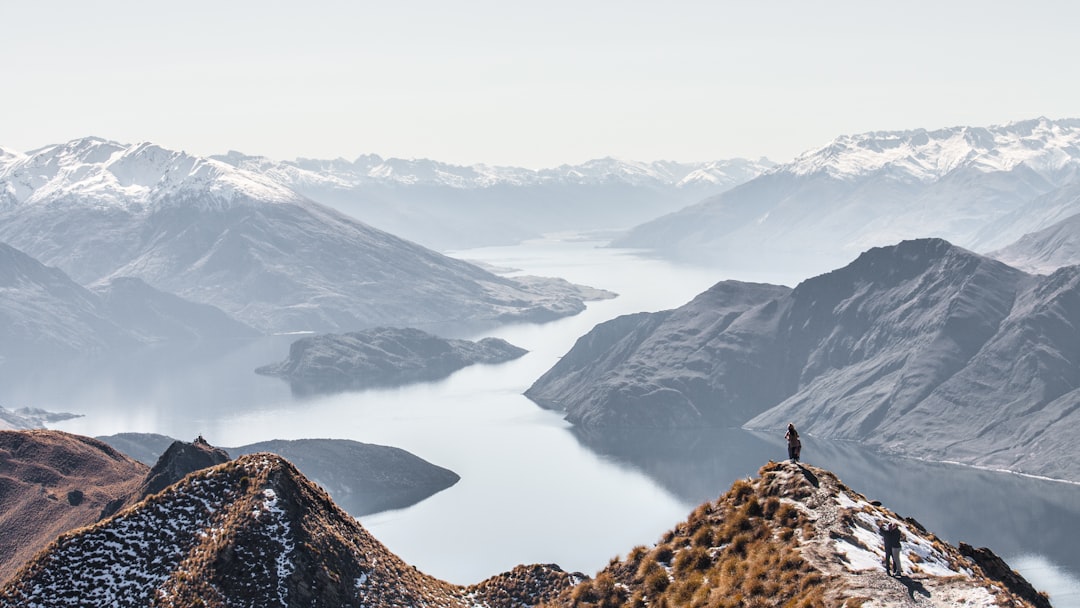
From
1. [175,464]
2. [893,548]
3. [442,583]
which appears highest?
[893,548]

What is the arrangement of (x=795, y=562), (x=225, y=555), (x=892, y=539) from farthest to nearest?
(x=225, y=555)
(x=795, y=562)
(x=892, y=539)

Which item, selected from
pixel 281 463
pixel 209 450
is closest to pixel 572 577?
pixel 281 463

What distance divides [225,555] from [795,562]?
71.9 ft

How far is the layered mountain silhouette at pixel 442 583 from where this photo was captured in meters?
35.9

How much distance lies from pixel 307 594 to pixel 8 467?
80473 mm

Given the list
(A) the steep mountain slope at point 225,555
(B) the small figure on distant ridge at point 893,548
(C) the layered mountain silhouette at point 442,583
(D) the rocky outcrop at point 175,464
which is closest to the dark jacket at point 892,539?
(B) the small figure on distant ridge at point 893,548

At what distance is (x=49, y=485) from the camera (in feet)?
389

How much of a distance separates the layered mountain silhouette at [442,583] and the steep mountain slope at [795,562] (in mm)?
58

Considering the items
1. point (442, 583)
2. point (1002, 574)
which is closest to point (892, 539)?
point (1002, 574)

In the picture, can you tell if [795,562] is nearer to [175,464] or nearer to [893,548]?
[893,548]

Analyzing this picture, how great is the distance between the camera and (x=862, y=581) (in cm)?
3409

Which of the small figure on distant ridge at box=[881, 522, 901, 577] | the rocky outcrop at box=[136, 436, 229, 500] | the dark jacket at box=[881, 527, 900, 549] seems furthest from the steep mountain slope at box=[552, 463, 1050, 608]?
the rocky outcrop at box=[136, 436, 229, 500]

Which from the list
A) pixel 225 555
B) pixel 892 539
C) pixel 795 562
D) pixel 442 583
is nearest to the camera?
pixel 892 539

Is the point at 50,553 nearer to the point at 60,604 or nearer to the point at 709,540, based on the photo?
the point at 60,604
